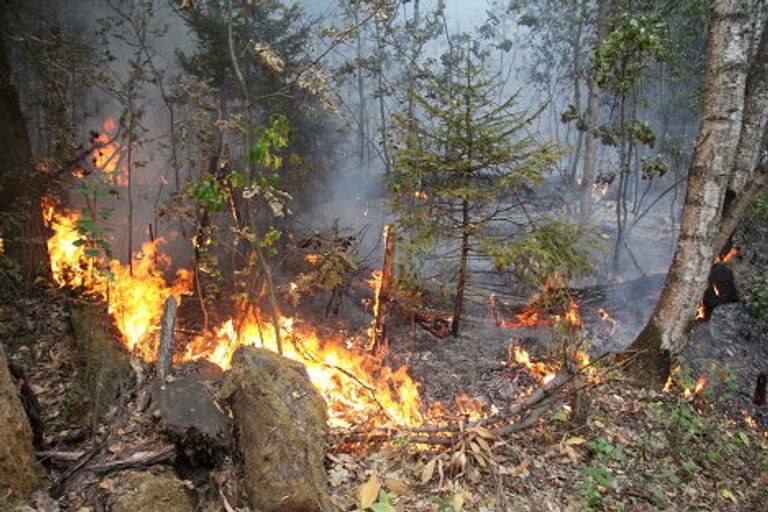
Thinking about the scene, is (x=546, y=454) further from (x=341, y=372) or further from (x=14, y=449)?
(x=14, y=449)

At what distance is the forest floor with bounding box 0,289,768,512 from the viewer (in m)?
4.38

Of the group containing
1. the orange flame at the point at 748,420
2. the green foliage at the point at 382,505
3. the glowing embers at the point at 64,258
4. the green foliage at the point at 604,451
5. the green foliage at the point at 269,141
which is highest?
the green foliage at the point at 269,141

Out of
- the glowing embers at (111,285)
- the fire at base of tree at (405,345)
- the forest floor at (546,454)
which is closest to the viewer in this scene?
the fire at base of tree at (405,345)

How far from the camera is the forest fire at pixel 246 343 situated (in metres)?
6.14

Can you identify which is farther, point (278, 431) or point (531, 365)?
point (531, 365)

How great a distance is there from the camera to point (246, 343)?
7.36m

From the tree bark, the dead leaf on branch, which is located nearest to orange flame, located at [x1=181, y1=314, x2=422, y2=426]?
the tree bark

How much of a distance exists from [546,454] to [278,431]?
3111 mm

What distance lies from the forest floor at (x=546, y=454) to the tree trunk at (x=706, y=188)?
646mm

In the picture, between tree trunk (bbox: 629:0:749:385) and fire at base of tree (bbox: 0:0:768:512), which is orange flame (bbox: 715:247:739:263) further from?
tree trunk (bbox: 629:0:749:385)

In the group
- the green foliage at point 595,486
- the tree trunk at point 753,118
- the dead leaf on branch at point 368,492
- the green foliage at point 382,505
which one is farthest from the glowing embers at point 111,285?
the tree trunk at point 753,118

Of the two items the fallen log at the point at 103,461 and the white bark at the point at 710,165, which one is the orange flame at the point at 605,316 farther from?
the fallen log at the point at 103,461

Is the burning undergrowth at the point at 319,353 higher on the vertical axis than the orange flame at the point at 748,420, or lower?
higher

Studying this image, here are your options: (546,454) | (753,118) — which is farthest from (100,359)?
(753,118)
